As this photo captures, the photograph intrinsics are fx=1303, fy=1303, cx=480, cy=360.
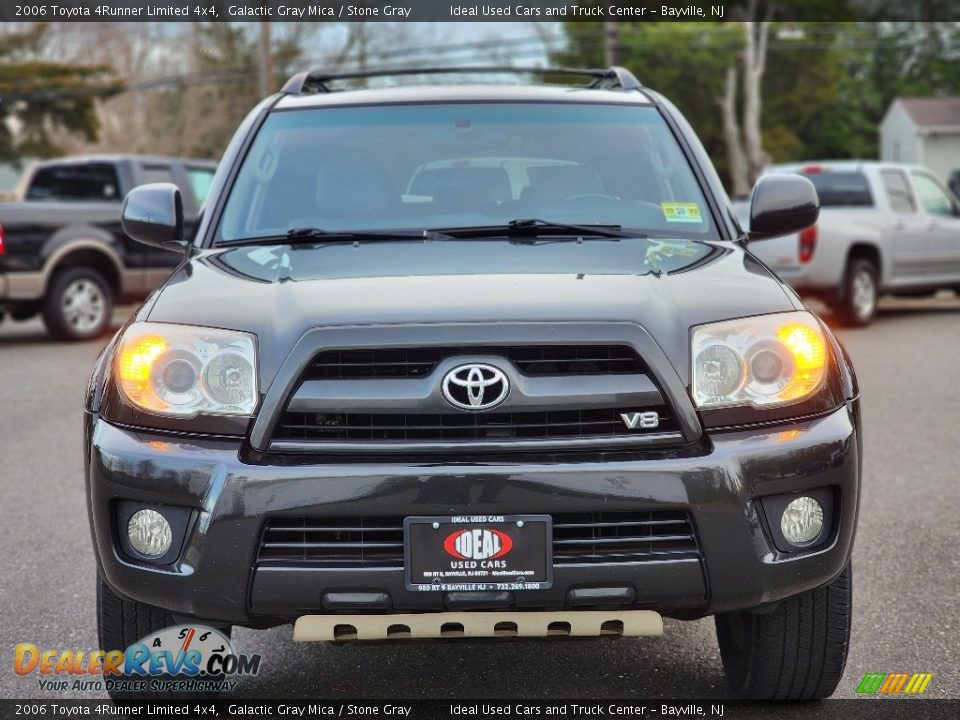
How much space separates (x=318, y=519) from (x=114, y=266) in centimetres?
1162

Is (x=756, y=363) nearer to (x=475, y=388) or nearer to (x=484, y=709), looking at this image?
(x=475, y=388)

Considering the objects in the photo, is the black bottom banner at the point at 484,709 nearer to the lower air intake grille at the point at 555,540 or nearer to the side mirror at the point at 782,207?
the lower air intake grille at the point at 555,540

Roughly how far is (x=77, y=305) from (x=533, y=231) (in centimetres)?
1056

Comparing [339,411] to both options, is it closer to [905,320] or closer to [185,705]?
[185,705]

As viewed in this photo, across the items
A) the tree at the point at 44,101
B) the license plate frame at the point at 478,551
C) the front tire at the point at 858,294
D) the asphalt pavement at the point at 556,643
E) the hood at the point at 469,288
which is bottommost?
the tree at the point at 44,101

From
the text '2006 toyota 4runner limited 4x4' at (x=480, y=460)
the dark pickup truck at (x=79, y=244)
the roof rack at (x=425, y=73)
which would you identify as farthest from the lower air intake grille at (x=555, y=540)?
the dark pickup truck at (x=79, y=244)

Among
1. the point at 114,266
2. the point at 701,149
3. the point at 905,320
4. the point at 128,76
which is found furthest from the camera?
the point at 128,76

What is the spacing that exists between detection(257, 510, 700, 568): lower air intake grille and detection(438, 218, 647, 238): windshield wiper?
48.8 inches

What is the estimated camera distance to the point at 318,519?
290cm

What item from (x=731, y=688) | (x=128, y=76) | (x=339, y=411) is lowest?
(x=128, y=76)

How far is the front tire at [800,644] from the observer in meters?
3.28

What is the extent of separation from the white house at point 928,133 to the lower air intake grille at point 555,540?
5453cm

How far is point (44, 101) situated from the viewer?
36.8 meters

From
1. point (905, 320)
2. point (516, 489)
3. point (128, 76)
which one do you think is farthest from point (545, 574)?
point (128, 76)
